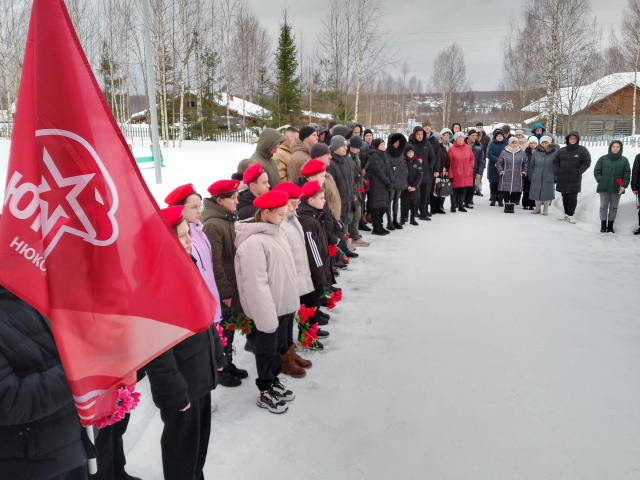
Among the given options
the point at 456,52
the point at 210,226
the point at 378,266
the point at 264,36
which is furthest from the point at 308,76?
the point at 210,226

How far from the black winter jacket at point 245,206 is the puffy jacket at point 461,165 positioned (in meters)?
8.11

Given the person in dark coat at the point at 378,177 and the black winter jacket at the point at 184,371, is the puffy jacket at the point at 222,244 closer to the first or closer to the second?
the black winter jacket at the point at 184,371

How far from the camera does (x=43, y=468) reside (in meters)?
1.69

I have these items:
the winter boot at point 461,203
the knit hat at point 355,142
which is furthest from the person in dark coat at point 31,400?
the winter boot at point 461,203

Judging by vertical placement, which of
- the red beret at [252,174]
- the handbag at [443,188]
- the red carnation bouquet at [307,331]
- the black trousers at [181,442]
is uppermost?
the red beret at [252,174]

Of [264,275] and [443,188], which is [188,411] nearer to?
[264,275]

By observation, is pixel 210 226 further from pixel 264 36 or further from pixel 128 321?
pixel 264 36

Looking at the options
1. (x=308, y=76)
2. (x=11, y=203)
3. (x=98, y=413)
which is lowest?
(x=98, y=413)

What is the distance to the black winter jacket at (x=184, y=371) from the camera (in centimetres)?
215

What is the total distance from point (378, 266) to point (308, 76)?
125ft

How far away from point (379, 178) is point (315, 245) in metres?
5.04

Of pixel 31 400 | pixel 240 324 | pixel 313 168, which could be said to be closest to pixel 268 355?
pixel 240 324

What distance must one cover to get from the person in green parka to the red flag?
9.58m

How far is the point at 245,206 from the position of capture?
4.55 meters
